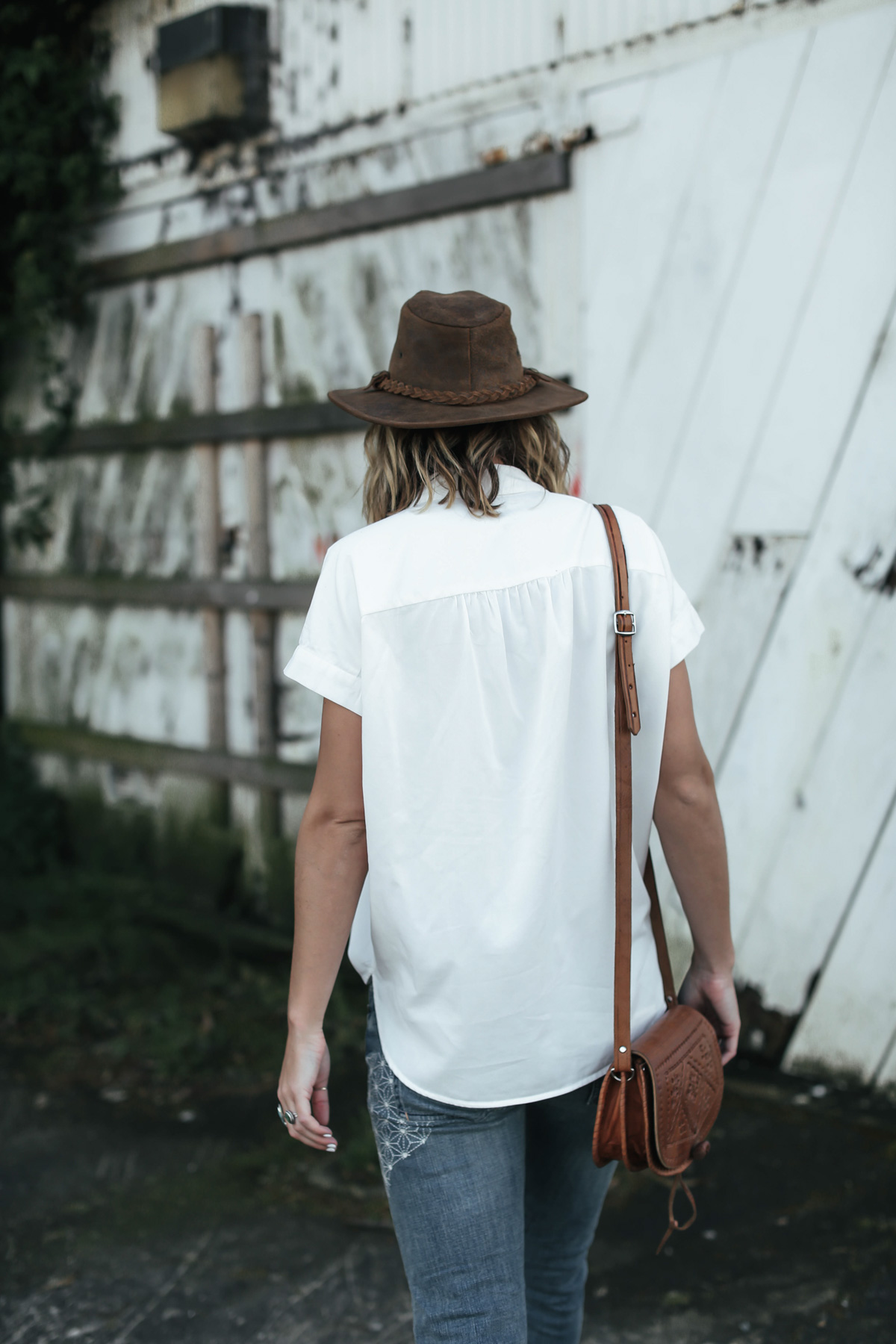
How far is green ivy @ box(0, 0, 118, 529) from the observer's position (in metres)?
5.06

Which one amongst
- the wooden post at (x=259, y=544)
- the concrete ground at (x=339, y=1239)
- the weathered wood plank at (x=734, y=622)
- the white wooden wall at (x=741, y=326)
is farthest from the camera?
the wooden post at (x=259, y=544)

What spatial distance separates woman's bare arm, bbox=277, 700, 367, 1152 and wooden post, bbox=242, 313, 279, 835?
307cm

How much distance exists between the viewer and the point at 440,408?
5.46ft

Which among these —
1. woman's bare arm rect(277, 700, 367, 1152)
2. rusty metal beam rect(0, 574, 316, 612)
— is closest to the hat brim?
woman's bare arm rect(277, 700, 367, 1152)

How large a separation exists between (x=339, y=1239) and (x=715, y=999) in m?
1.59

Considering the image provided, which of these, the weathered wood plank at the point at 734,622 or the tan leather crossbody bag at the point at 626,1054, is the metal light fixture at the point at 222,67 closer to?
the weathered wood plank at the point at 734,622

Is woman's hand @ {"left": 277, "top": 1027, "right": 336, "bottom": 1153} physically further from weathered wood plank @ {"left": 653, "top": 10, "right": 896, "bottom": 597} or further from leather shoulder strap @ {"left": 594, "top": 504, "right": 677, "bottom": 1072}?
weathered wood plank @ {"left": 653, "top": 10, "right": 896, "bottom": 597}

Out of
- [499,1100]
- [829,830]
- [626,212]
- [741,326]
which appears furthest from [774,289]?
[499,1100]

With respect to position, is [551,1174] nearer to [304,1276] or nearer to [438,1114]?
[438,1114]

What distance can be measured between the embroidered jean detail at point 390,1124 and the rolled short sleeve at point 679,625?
0.70m

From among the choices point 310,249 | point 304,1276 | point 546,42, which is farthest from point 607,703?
point 310,249

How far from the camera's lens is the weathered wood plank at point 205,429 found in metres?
4.44

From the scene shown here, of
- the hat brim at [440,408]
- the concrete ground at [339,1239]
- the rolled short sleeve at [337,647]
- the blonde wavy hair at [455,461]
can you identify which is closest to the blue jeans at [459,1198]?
the rolled short sleeve at [337,647]

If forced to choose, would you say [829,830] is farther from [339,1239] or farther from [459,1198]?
[459,1198]
